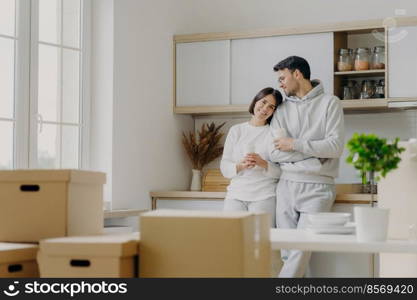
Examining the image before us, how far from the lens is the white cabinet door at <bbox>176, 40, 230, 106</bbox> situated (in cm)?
530

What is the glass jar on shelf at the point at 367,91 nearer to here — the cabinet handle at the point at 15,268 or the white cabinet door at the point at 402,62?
the white cabinet door at the point at 402,62

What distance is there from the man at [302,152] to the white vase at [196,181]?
1.13 metres

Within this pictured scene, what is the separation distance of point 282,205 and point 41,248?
222cm

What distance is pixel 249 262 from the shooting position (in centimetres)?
230

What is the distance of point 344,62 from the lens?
492 cm

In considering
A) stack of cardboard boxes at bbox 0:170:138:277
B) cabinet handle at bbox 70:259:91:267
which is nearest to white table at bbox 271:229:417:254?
stack of cardboard boxes at bbox 0:170:138:277

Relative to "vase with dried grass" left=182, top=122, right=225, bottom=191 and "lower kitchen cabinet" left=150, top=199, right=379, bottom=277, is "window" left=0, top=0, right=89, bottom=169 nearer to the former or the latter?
"vase with dried grass" left=182, top=122, right=225, bottom=191

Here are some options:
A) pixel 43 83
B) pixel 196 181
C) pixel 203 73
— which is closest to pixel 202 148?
pixel 196 181

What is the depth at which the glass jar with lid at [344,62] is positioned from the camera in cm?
492

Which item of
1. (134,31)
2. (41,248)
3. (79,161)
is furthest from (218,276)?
(134,31)

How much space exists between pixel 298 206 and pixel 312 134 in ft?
1.41

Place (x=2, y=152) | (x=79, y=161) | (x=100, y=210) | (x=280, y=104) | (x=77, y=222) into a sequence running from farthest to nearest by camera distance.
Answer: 1. (x=79, y=161)
2. (x=280, y=104)
3. (x=2, y=152)
4. (x=100, y=210)
5. (x=77, y=222)

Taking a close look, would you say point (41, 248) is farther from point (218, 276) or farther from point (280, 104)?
point (280, 104)

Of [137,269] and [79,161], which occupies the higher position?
[79,161]
